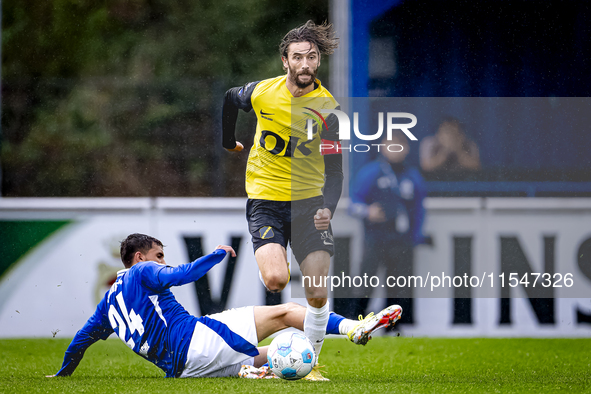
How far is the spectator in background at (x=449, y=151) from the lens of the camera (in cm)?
548

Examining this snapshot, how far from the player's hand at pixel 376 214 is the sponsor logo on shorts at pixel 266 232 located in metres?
1.54

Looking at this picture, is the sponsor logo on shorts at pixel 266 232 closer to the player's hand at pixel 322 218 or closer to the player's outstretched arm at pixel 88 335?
the player's hand at pixel 322 218

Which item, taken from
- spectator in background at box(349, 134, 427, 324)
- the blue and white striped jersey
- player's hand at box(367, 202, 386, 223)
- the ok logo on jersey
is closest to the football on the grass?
the blue and white striped jersey

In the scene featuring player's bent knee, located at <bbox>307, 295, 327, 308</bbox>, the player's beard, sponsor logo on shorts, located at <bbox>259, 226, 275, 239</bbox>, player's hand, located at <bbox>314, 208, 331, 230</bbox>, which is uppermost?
the player's beard

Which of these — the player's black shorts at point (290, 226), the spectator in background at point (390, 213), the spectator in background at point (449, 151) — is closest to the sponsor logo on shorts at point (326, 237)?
the player's black shorts at point (290, 226)

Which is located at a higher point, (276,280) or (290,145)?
(290,145)

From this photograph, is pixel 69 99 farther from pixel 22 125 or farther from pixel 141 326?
pixel 141 326

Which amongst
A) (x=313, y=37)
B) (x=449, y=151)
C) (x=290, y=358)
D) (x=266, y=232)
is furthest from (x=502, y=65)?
(x=290, y=358)

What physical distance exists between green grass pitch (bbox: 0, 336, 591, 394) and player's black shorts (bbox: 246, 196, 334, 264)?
68 centimetres

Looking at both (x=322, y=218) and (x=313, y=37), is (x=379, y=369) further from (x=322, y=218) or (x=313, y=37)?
(x=313, y=37)

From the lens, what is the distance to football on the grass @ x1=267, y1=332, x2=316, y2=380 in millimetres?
3314

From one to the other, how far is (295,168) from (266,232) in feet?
1.34

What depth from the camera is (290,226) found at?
12.7ft

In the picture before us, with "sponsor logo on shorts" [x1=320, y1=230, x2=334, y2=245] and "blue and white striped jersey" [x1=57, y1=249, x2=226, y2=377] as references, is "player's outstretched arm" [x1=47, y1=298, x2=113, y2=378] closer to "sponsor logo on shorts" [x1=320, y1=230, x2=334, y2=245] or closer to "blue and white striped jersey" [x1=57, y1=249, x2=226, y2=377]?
"blue and white striped jersey" [x1=57, y1=249, x2=226, y2=377]
